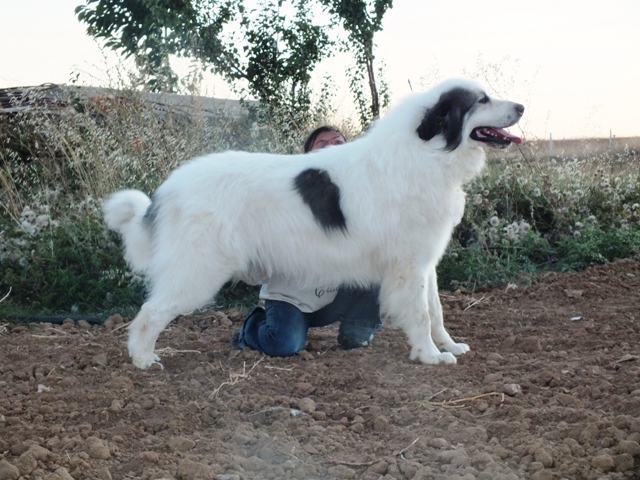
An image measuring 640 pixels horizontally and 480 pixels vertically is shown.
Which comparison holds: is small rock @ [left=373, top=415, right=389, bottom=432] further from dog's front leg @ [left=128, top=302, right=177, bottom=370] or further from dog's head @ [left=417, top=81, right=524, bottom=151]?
dog's head @ [left=417, top=81, right=524, bottom=151]

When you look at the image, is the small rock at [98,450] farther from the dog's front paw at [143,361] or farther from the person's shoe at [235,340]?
the person's shoe at [235,340]

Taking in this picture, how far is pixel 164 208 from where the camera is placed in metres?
4.43

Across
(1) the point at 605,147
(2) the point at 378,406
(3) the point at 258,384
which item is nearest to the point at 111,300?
(3) the point at 258,384

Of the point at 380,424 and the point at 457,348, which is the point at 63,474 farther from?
the point at 457,348

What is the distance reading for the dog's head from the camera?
4379 mm

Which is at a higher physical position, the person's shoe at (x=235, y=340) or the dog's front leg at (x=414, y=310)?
the dog's front leg at (x=414, y=310)

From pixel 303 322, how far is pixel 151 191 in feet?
9.09

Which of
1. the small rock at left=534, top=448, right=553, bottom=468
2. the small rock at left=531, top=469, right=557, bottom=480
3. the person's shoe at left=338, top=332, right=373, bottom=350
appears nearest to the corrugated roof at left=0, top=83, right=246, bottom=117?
the person's shoe at left=338, top=332, right=373, bottom=350

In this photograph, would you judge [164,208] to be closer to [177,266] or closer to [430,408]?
[177,266]

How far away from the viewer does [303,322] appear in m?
4.94

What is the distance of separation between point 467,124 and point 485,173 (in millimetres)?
3634

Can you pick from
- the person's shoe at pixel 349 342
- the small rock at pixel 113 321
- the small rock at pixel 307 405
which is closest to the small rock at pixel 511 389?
Answer: the small rock at pixel 307 405

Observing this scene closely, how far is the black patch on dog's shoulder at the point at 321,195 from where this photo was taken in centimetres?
444

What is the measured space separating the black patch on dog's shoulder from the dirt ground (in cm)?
86
